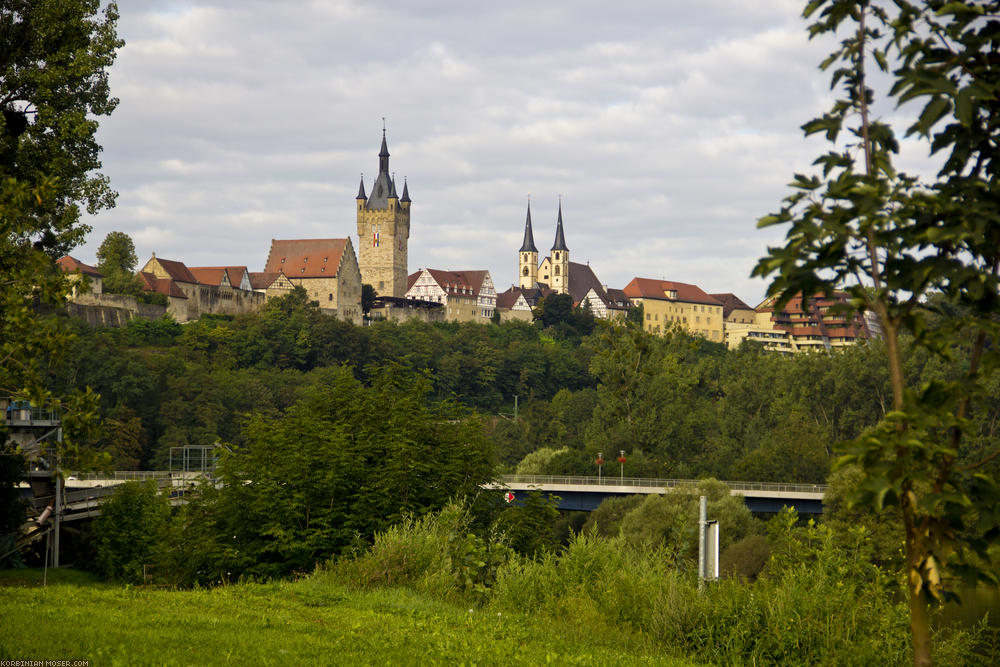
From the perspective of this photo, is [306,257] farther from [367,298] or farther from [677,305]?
[677,305]

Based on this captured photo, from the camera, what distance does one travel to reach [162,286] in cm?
11325

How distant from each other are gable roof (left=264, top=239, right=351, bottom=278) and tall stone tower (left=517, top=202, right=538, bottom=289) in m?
53.8

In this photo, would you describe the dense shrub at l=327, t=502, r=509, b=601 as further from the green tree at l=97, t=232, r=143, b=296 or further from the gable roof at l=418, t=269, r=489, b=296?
the gable roof at l=418, t=269, r=489, b=296

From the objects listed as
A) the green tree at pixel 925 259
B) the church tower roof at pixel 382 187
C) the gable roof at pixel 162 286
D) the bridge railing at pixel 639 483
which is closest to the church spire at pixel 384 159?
the church tower roof at pixel 382 187

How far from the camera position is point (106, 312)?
102 m

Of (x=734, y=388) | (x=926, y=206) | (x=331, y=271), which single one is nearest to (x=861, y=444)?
(x=926, y=206)

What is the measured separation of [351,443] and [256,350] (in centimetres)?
8770

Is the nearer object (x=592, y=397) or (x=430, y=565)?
(x=430, y=565)

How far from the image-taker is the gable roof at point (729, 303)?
585ft

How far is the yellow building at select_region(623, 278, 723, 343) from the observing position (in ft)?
565

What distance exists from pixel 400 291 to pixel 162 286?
4309 cm

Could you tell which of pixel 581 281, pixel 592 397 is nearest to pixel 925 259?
pixel 592 397

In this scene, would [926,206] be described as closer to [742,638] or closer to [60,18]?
[742,638]

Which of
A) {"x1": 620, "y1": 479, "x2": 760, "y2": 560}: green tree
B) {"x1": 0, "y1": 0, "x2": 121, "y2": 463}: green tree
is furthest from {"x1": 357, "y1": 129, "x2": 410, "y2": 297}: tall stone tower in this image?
{"x1": 0, "y1": 0, "x2": 121, "y2": 463}: green tree
